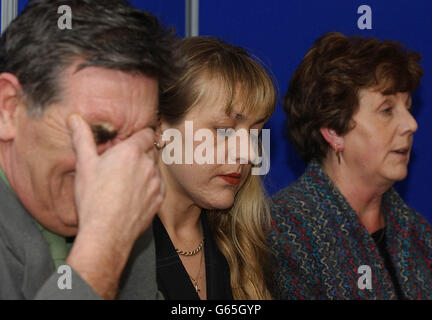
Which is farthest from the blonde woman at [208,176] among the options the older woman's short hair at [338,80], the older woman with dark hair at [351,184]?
the older woman's short hair at [338,80]

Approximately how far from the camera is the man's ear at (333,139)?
1.87 meters

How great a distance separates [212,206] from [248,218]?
180mm

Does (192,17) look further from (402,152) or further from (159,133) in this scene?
(402,152)

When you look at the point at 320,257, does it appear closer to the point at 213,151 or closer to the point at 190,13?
the point at 213,151

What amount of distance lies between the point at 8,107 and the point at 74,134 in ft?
0.46

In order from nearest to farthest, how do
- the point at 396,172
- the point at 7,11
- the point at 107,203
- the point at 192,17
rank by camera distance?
the point at 107,203, the point at 7,11, the point at 396,172, the point at 192,17

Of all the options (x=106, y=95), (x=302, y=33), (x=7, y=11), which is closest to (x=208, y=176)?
(x=106, y=95)

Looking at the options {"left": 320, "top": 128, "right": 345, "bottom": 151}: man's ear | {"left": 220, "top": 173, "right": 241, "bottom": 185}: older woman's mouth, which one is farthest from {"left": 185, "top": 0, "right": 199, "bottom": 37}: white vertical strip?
{"left": 220, "top": 173, "right": 241, "bottom": 185}: older woman's mouth

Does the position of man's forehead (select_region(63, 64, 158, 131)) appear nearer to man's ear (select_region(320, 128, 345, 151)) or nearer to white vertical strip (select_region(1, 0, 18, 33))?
A: white vertical strip (select_region(1, 0, 18, 33))

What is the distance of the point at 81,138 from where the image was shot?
951 millimetres

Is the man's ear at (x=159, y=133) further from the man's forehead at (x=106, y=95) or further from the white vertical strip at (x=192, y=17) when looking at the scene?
the white vertical strip at (x=192, y=17)

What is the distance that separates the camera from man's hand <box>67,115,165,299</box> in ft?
2.95
